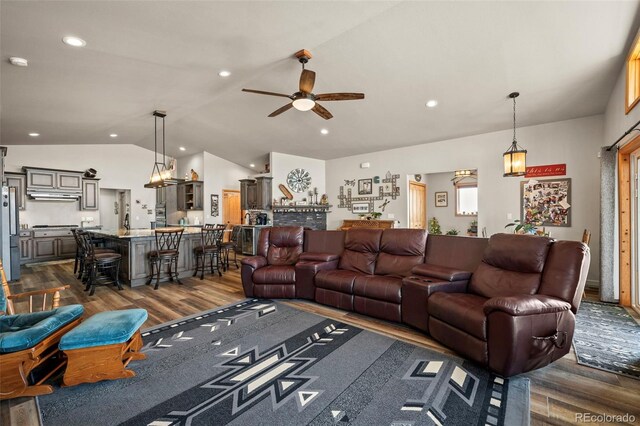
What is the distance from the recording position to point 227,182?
9477 millimetres

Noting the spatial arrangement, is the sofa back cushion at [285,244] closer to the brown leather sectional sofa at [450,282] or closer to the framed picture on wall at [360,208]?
the brown leather sectional sofa at [450,282]

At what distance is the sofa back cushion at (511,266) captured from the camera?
2.55 meters

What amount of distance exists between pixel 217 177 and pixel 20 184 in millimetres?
4594

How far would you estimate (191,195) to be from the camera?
29.9ft

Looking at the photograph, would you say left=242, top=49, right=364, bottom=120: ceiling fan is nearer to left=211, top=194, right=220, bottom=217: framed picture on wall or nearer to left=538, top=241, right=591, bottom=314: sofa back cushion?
left=538, top=241, right=591, bottom=314: sofa back cushion

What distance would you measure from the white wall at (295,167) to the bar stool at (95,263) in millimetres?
4175

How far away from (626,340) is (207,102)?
6.81 meters

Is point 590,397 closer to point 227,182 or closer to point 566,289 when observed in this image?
point 566,289

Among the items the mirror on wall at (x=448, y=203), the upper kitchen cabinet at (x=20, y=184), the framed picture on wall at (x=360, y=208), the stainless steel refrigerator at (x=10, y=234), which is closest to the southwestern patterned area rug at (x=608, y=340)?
the mirror on wall at (x=448, y=203)

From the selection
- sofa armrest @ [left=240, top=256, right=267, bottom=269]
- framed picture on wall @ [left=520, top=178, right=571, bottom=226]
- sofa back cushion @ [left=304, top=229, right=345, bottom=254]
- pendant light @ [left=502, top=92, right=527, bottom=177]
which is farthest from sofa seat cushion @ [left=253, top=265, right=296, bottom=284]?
framed picture on wall @ [left=520, top=178, right=571, bottom=226]

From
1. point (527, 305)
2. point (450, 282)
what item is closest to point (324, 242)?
point (450, 282)

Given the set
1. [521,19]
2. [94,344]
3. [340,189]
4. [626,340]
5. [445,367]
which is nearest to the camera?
[94,344]

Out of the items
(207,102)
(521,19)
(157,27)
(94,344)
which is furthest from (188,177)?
(521,19)

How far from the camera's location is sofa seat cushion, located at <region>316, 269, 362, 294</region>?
3.54 m
